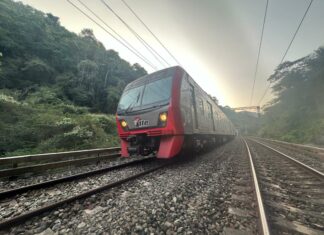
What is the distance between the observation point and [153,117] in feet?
15.5

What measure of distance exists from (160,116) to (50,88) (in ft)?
75.7

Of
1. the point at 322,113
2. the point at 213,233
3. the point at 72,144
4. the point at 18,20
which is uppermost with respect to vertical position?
the point at 18,20

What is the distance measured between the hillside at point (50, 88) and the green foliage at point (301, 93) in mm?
22549

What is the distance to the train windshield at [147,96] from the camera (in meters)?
4.87

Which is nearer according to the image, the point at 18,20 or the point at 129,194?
the point at 129,194

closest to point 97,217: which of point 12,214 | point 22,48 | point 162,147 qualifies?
point 12,214

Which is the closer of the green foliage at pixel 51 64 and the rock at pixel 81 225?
the rock at pixel 81 225

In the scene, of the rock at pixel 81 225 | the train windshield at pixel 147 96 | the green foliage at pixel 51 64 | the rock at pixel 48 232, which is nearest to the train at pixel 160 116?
the train windshield at pixel 147 96

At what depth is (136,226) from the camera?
1909mm

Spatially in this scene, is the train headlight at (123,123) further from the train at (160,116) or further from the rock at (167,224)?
the rock at (167,224)

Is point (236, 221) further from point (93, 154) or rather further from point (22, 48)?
point (22, 48)

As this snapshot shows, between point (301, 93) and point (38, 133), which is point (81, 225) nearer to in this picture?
point (38, 133)

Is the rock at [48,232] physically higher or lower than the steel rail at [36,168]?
lower

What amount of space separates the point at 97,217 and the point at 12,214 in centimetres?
113
